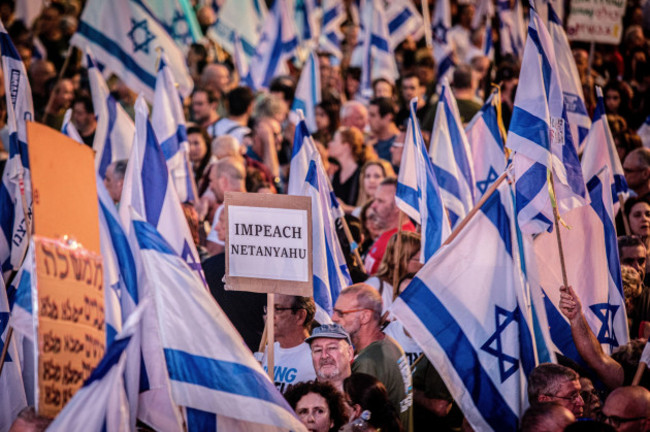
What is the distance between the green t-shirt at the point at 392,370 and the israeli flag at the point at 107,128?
465 centimetres

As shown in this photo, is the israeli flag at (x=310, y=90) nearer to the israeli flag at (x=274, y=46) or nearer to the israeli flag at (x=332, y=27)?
the israeli flag at (x=274, y=46)

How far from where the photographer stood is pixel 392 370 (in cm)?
554

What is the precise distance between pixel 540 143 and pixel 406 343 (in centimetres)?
167

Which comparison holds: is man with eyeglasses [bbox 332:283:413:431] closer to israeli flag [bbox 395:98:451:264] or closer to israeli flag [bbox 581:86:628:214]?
israeli flag [bbox 395:98:451:264]

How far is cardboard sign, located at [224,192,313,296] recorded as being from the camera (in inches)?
205

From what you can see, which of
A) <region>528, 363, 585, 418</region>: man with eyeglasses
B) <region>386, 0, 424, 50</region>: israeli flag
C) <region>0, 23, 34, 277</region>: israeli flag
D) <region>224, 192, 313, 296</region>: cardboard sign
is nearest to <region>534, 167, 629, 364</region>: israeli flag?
<region>528, 363, 585, 418</region>: man with eyeglasses

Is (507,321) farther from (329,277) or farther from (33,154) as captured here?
(33,154)

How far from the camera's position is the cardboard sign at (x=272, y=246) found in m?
5.20

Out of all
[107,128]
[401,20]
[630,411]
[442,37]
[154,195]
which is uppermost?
[401,20]

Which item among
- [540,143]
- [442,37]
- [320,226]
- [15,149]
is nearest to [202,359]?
[320,226]

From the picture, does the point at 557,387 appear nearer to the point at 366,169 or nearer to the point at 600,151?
the point at 600,151

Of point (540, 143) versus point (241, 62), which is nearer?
point (540, 143)

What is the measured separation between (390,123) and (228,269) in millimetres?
5973

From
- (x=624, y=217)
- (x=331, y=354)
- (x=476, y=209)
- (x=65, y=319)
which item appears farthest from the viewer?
(x=624, y=217)
